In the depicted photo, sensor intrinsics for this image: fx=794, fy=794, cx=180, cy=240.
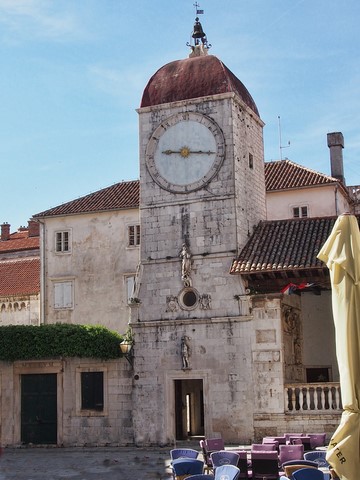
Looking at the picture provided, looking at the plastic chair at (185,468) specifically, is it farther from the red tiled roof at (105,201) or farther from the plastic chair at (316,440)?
the red tiled roof at (105,201)

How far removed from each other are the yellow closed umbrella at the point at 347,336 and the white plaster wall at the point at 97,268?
2307cm

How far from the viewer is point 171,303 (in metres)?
24.2

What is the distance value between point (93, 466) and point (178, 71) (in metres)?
12.8

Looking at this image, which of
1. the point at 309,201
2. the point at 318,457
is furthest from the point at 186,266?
the point at 309,201

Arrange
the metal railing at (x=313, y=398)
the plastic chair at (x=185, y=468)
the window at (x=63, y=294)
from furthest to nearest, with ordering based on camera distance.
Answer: the window at (x=63, y=294) → the metal railing at (x=313, y=398) → the plastic chair at (x=185, y=468)

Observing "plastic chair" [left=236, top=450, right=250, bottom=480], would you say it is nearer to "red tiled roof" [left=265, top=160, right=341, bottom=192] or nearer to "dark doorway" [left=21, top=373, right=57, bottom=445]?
"dark doorway" [left=21, top=373, right=57, bottom=445]

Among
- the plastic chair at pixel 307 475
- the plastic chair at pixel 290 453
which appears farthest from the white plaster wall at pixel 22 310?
the plastic chair at pixel 307 475

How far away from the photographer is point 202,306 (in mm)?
23766

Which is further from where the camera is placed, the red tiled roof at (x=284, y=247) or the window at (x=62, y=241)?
the window at (x=62, y=241)

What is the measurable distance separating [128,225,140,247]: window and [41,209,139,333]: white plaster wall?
0.18m

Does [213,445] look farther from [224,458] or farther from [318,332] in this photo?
[318,332]

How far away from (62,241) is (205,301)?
45.0ft

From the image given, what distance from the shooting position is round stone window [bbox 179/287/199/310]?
78.6 ft

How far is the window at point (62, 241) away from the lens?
35769 millimetres
